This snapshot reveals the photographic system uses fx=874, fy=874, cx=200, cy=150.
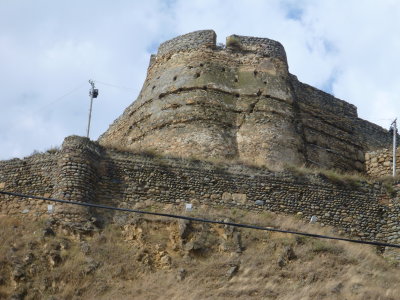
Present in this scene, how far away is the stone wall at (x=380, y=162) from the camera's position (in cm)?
2833

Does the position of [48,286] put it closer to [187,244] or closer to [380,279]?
[187,244]

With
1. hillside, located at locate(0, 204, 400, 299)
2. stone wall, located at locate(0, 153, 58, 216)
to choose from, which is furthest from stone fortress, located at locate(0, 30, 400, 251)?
hillside, located at locate(0, 204, 400, 299)

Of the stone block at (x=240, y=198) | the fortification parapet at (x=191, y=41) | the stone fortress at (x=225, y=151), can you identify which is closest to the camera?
the stone fortress at (x=225, y=151)

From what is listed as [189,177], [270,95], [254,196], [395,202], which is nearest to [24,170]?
[189,177]

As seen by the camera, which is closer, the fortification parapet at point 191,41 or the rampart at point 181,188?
the rampart at point 181,188

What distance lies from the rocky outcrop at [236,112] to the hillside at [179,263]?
3.99 m

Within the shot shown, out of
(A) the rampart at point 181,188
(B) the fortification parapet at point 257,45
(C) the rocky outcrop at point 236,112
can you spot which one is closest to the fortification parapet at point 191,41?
(C) the rocky outcrop at point 236,112

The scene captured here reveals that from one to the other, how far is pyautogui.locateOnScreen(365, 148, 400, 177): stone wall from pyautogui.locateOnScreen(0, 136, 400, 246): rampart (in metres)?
3.98

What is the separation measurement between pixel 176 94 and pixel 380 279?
31.7 ft

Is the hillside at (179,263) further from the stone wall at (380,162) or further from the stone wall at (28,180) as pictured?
the stone wall at (380,162)

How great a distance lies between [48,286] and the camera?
19094 millimetres

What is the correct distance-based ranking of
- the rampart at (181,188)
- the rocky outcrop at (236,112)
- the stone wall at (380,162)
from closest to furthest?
the rampart at (181,188) < the rocky outcrop at (236,112) < the stone wall at (380,162)

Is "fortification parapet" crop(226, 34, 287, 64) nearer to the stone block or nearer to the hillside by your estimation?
the stone block

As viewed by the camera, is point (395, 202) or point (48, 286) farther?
point (395, 202)
